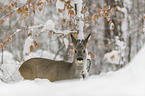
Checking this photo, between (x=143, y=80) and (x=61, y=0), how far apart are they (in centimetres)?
340

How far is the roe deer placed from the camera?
546 cm

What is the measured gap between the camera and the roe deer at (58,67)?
5461mm

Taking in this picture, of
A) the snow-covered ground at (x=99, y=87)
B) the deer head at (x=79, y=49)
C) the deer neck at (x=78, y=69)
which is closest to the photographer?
the snow-covered ground at (x=99, y=87)

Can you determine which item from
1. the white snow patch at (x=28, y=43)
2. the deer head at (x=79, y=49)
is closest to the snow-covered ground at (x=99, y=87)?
the deer head at (x=79, y=49)

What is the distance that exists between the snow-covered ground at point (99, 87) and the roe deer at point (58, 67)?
3293 mm

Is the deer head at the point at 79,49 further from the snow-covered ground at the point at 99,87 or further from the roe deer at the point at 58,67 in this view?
the snow-covered ground at the point at 99,87

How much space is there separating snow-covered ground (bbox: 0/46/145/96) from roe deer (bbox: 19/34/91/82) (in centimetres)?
329

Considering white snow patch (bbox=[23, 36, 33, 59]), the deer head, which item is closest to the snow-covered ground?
the deer head

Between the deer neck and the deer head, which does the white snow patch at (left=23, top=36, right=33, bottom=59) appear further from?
the deer neck

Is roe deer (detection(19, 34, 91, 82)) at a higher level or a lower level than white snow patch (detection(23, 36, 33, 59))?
lower

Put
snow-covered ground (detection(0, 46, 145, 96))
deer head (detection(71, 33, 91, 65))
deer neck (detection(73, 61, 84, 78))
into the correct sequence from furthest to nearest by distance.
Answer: deer neck (detection(73, 61, 84, 78)), deer head (detection(71, 33, 91, 65)), snow-covered ground (detection(0, 46, 145, 96))

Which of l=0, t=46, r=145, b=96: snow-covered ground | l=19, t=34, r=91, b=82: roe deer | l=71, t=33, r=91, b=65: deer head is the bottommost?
l=19, t=34, r=91, b=82: roe deer

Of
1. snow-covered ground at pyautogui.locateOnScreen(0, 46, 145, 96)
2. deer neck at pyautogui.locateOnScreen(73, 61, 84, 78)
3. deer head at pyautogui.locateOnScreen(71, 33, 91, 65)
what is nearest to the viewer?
snow-covered ground at pyautogui.locateOnScreen(0, 46, 145, 96)

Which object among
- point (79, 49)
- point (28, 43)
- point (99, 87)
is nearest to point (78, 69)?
point (79, 49)
